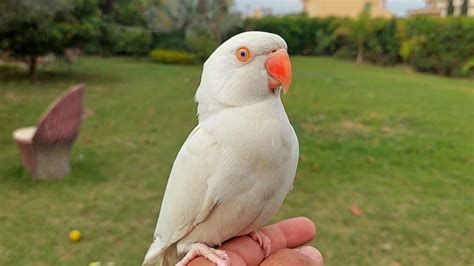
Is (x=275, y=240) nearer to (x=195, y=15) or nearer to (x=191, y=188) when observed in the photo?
(x=191, y=188)

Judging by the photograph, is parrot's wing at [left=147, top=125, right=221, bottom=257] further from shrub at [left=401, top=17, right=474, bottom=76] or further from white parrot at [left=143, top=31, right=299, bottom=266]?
shrub at [left=401, top=17, right=474, bottom=76]

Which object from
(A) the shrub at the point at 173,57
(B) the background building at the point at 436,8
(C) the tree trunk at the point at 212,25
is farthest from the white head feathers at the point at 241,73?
(B) the background building at the point at 436,8

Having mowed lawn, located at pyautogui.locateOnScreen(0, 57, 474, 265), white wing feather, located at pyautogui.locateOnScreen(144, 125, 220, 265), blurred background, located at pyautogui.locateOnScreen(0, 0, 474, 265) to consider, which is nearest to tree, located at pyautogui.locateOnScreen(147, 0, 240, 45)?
blurred background, located at pyautogui.locateOnScreen(0, 0, 474, 265)

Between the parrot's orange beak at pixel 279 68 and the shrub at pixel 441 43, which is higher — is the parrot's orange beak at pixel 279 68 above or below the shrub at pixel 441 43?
above

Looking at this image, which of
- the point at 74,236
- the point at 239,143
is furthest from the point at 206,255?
the point at 74,236

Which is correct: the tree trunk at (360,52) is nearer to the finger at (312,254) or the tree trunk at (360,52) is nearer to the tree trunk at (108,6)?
the tree trunk at (108,6)

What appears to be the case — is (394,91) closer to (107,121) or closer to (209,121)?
(107,121)
